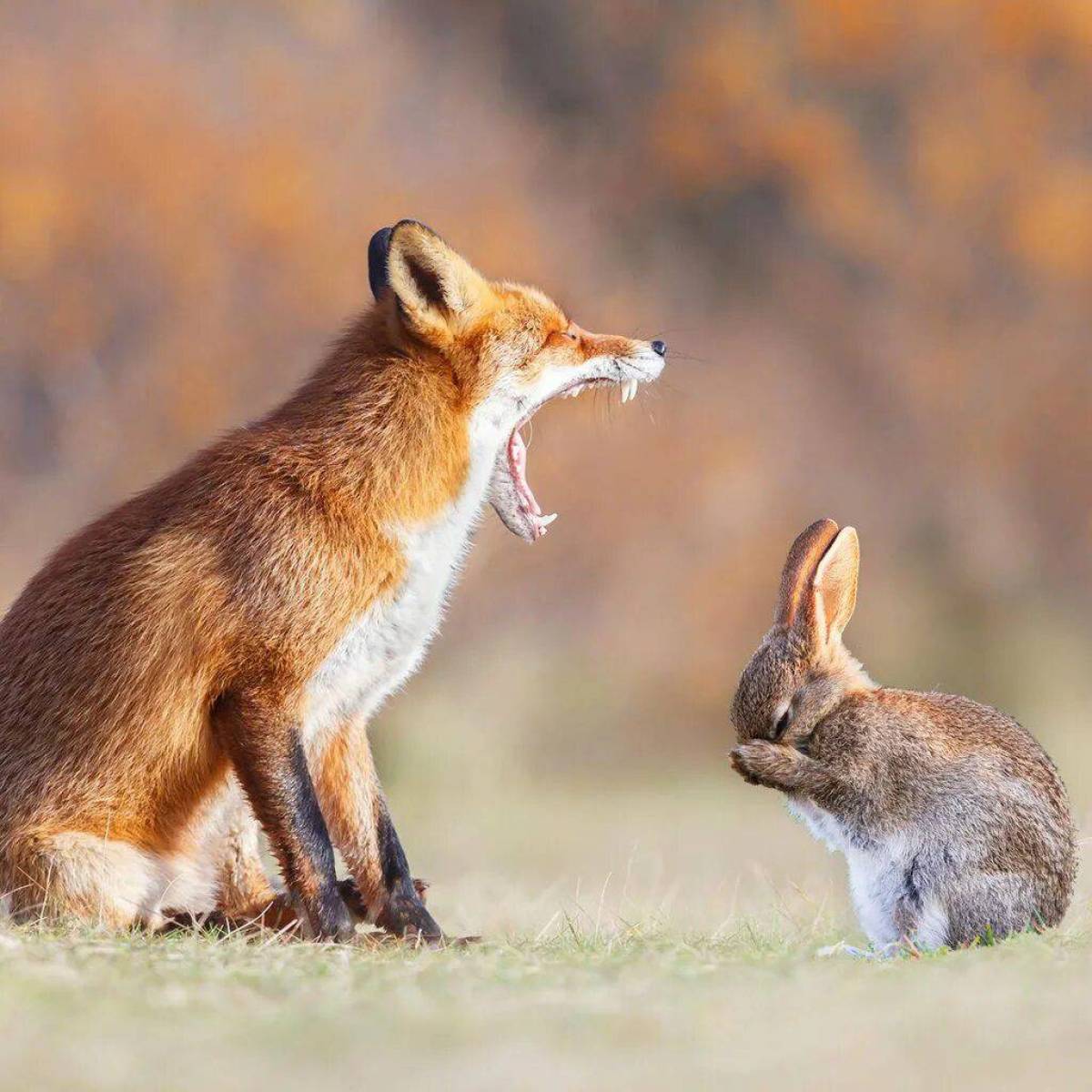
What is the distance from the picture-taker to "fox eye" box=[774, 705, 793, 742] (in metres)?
5.70

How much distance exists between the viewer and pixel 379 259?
6047 mm

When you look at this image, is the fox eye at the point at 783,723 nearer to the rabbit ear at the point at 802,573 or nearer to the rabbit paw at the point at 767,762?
the rabbit paw at the point at 767,762

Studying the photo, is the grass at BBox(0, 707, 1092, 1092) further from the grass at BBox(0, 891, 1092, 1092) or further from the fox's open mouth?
the fox's open mouth

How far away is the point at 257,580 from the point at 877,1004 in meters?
2.36

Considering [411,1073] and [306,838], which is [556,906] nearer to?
[306,838]

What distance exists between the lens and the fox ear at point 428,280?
5.62m

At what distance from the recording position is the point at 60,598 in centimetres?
552

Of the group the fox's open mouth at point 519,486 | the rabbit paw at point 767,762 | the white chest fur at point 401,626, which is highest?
the fox's open mouth at point 519,486

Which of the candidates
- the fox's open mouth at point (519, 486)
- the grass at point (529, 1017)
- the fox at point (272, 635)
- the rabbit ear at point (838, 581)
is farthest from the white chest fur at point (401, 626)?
the rabbit ear at point (838, 581)

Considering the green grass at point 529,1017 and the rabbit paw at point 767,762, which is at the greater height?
the rabbit paw at point 767,762

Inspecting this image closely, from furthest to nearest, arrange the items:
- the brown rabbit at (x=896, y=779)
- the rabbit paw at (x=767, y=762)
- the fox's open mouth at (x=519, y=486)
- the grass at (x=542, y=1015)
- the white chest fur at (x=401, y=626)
→ the fox's open mouth at (x=519, y=486) → the rabbit paw at (x=767, y=762) → the white chest fur at (x=401, y=626) → the brown rabbit at (x=896, y=779) → the grass at (x=542, y=1015)

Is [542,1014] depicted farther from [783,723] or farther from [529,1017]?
[783,723]

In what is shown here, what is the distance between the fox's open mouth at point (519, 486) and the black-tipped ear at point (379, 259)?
2.37 ft

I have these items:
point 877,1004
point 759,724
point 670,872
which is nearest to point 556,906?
point 759,724
